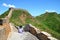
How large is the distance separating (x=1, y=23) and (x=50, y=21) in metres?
35.9

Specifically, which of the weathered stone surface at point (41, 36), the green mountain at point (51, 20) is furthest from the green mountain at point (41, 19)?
the weathered stone surface at point (41, 36)

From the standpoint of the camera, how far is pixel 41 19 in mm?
52438

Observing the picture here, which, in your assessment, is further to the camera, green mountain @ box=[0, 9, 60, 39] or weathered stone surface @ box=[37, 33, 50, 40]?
green mountain @ box=[0, 9, 60, 39]

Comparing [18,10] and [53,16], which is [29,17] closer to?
[18,10]

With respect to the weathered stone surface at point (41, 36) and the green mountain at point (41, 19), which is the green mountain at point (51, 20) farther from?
the weathered stone surface at point (41, 36)

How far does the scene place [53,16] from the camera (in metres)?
55.9

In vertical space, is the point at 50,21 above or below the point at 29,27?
above

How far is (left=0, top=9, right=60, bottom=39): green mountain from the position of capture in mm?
41406

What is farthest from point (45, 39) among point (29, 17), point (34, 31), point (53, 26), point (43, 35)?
point (53, 26)

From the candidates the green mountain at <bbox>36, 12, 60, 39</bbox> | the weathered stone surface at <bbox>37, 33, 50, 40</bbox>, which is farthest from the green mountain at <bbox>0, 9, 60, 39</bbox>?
the weathered stone surface at <bbox>37, 33, 50, 40</bbox>

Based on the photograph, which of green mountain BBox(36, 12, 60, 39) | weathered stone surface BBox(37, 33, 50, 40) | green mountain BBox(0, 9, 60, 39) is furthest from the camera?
green mountain BBox(36, 12, 60, 39)

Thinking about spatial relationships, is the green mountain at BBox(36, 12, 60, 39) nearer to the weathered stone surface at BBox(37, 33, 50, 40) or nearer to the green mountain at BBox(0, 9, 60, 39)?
the green mountain at BBox(0, 9, 60, 39)

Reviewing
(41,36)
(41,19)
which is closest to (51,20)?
(41,19)

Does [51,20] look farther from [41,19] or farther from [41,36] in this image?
[41,36]
